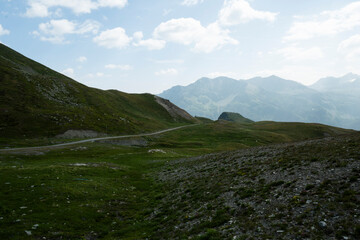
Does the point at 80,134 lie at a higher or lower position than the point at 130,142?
higher

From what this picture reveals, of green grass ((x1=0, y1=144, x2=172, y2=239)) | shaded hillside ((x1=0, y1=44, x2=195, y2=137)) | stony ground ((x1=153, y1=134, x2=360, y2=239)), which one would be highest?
shaded hillside ((x1=0, y1=44, x2=195, y2=137))

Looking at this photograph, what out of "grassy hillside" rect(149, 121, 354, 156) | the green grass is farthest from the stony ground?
"grassy hillside" rect(149, 121, 354, 156)

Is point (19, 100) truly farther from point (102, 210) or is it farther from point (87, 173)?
point (102, 210)

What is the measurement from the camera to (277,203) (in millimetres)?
15602

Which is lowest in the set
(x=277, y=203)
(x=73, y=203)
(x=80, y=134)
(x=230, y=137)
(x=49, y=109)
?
(x=73, y=203)

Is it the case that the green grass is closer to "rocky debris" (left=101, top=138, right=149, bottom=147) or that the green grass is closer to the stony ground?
the stony ground

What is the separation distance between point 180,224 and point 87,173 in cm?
2448

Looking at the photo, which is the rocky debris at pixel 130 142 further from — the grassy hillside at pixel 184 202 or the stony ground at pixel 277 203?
the stony ground at pixel 277 203

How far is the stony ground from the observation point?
39.5ft

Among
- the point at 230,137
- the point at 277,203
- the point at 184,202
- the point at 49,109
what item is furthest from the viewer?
the point at 230,137

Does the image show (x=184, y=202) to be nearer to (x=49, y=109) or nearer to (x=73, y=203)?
(x=73, y=203)

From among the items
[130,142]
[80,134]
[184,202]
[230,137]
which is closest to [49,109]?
[80,134]

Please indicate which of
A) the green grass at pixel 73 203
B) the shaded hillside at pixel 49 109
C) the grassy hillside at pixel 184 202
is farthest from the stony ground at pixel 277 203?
the shaded hillside at pixel 49 109

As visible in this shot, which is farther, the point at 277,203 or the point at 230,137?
the point at 230,137
